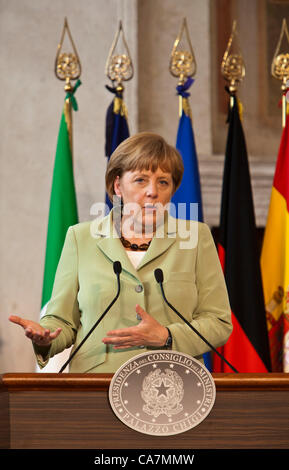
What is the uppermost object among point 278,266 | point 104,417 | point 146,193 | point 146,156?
point 146,156

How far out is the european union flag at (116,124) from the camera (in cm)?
420

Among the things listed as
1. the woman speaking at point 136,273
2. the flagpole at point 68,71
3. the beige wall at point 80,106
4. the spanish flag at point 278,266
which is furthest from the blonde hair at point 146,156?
the beige wall at point 80,106

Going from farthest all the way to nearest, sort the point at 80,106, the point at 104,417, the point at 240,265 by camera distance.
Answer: the point at 80,106 → the point at 240,265 → the point at 104,417

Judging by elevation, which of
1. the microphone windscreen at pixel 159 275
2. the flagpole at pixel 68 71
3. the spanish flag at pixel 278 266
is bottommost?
the spanish flag at pixel 278 266

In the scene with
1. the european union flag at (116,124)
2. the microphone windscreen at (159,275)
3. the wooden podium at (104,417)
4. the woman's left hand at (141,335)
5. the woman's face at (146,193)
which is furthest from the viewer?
the european union flag at (116,124)

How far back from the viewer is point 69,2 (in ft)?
15.9

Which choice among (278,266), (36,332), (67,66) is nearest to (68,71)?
(67,66)

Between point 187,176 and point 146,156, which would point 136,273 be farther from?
point 187,176

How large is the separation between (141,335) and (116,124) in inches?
95.4

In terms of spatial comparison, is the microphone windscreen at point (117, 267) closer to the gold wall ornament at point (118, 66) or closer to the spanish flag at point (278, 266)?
the spanish flag at point (278, 266)

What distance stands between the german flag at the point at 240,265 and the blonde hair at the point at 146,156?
1.50 m

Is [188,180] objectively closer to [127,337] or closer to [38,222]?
[38,222]

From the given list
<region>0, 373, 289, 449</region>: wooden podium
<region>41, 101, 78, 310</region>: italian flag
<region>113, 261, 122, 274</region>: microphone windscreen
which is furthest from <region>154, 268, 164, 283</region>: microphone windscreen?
<region>41, 101, 78, 310</region>: italian flag

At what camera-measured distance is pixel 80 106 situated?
4.72 m
